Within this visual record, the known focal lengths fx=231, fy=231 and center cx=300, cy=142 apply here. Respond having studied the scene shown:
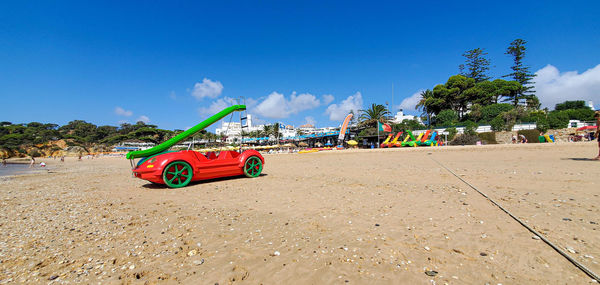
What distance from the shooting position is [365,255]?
2.50m

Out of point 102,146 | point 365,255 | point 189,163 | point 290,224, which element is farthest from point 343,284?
point 102,146

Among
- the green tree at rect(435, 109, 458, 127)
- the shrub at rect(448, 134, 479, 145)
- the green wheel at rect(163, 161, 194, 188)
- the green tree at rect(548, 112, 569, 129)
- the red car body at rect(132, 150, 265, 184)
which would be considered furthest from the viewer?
the green tree at rect(435, 109, 458, 127)

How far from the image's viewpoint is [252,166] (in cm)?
885

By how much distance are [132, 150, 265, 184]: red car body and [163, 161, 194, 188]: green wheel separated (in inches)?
3.8

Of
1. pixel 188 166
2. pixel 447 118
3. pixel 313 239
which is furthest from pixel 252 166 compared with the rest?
pixel 447 118

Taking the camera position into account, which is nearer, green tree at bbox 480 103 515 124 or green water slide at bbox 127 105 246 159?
green water slide at bbox 127 105 246 159

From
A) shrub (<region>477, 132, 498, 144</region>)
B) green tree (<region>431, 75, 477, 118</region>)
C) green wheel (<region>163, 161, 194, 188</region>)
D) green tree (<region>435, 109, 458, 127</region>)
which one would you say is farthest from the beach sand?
green tree (<region>431, 75, 477, 118</region>)

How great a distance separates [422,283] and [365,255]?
2.04 feet

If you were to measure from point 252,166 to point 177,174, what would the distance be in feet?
8.56

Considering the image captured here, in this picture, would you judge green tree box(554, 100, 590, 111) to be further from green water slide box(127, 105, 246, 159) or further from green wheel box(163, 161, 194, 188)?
green wheel box(163, 161, 194, 188)

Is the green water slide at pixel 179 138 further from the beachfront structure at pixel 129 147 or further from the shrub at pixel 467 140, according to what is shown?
the beachfront structure at pixel 129 147

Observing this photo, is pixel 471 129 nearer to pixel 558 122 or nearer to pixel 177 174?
pixel 558 122

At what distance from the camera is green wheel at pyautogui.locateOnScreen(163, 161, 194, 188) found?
700 centimetres

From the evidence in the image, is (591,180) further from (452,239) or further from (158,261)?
(158,261)
